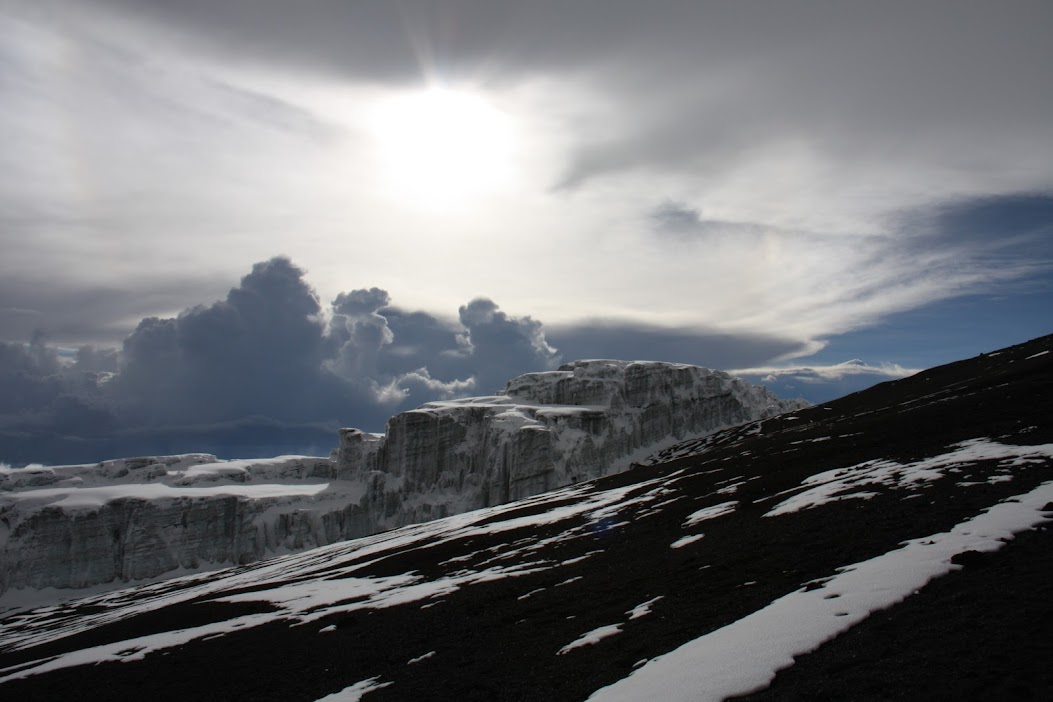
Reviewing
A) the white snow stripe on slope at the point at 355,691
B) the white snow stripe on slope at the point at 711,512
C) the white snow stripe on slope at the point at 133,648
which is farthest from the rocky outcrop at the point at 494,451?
the white snow stripe on slope at the point at 355,691

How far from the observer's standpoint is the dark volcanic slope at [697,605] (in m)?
12.4

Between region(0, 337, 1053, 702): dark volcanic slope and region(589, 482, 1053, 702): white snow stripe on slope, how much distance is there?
0.10m

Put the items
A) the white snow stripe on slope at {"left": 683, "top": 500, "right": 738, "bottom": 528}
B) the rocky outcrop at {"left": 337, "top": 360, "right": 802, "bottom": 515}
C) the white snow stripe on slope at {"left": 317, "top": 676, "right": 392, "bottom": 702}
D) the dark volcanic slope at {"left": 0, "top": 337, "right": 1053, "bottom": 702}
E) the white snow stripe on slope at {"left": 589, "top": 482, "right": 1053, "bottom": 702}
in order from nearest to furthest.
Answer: the dark volcanic slope at {"left": 0, "top": 337, "right": 1053, "bottom": 702}, the white snow stripe on slope at {"left": 589, "top": 482, "right": 1053, "bottom": 702}, the white snow stripe on slope at {"left": 317, "top": 676, "right": 392, "bottom": 702}, the white snow stripe on slope at {"left": 683, "top": 500, "right": 738, "bottom": 528}, the rocky outcrop at {"left": 337, "top": 360, "right": 802, "bottom": 515}

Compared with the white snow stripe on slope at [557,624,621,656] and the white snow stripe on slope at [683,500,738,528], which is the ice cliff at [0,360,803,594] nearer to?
the white snow stripe on slope at [683,500,738,528]

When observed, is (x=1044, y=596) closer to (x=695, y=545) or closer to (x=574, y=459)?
(x=695, y=545)

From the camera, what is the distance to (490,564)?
4150 cm

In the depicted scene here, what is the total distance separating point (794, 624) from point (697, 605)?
17.1 ft

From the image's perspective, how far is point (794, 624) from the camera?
14.6 metres

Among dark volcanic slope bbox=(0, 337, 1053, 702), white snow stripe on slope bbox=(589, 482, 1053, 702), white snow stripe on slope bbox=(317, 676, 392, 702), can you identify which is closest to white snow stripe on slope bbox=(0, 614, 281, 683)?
dark volcanic slope bbox=(0, 337, 1053, 702)

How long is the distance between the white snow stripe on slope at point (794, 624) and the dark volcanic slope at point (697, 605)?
0.34 ft

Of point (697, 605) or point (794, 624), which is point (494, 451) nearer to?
point (697, 605)

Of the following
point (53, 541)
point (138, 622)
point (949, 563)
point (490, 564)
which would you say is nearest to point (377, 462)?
point (53, 541)

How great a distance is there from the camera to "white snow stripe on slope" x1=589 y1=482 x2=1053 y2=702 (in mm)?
12758

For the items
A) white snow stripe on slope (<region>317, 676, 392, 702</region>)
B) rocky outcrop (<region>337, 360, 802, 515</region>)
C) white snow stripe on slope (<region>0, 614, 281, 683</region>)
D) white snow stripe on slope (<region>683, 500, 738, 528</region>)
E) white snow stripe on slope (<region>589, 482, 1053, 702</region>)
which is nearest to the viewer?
white snow stripe on slope (<region>589, 482, 1053, 702</region>)
